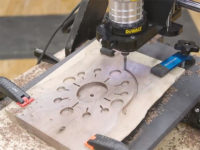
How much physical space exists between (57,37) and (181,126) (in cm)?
115

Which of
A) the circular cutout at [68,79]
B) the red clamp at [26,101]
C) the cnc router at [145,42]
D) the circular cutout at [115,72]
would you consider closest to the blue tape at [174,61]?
the cnc router at [145,42]

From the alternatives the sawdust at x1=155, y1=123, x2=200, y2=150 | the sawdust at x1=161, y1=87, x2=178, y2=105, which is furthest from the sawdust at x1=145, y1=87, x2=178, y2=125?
the sawdust at x1=155, y1=123, x2=200, y2=150

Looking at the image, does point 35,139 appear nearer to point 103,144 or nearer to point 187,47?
point 103,144

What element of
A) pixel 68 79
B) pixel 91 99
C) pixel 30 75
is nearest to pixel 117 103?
pixel 91 99

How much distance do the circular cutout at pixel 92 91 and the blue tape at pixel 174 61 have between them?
0.61ft

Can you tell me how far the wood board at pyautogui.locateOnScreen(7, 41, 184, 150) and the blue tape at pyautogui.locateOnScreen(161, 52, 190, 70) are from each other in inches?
0.7

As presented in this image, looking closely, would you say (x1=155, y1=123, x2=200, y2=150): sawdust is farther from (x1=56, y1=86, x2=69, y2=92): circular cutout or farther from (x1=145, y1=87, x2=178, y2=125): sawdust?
(x1=56, y1=86, x2=69, y2=92): circular cutout

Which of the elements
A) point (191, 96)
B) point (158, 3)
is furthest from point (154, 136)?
point (158, 3)

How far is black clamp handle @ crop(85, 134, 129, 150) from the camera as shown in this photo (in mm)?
663

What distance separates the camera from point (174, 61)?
894mm

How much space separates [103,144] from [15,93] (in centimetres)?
31

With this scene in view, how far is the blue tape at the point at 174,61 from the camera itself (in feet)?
2.88

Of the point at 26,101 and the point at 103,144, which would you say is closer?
the point at 103,144

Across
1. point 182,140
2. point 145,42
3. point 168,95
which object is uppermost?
point 145,42
